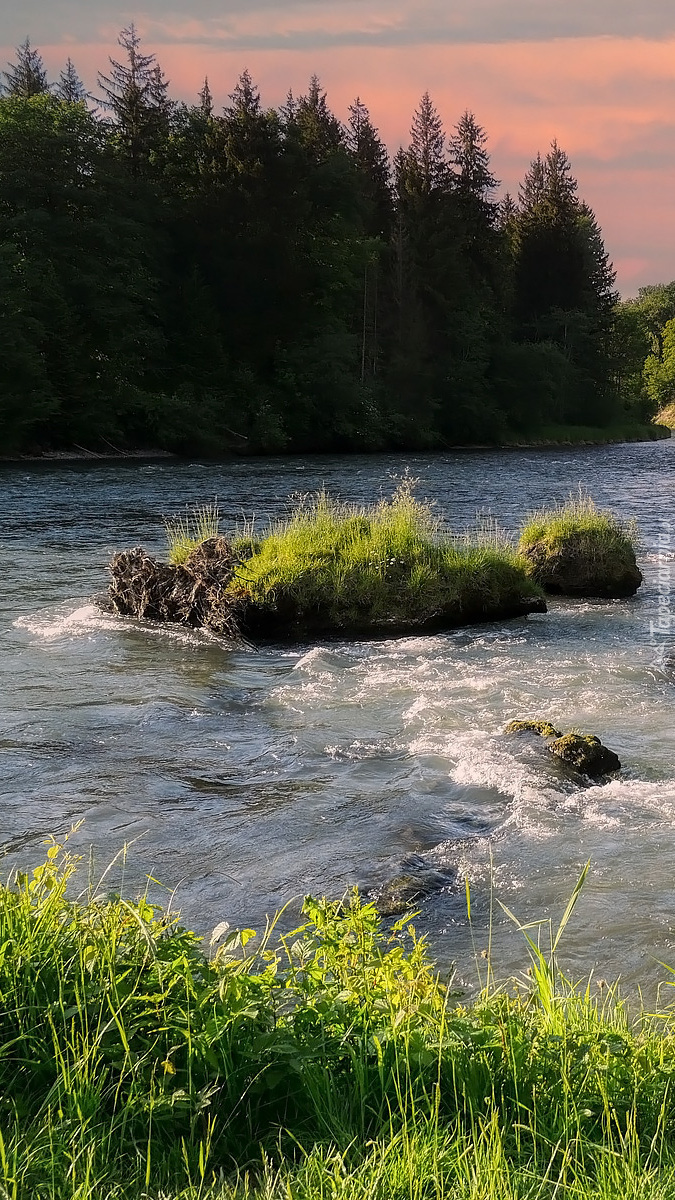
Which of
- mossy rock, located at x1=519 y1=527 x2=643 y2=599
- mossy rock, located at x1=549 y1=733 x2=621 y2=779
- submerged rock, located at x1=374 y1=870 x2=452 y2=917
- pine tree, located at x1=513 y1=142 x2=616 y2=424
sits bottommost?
submerged rock, located at x1=374 y1=870 x2=452 y2=917

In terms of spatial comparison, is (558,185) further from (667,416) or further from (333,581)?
(333,581)

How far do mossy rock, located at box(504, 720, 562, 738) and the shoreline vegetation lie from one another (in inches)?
196

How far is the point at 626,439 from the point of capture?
8025 cm

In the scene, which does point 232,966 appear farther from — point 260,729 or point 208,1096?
point 260,729

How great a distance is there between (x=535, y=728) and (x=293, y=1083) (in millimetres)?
6102

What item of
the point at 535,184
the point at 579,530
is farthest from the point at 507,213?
the point at 579,530

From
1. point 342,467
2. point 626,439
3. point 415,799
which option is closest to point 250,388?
point 342,467

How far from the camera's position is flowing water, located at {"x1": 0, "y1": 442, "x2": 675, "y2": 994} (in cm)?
635

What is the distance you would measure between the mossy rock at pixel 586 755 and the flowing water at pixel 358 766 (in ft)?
0.60

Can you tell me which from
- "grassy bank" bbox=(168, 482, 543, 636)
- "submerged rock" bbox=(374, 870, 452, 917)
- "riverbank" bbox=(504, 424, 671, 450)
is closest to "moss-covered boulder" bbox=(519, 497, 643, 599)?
"grassy bank" bbox=(168, 482, 543, 636)

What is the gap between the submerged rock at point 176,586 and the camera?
14484 millimetres

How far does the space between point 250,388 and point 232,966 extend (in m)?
56.1

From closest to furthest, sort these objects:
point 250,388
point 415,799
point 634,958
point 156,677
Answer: point 634,958 < point 415,799 < point 156,677 < point 250,388

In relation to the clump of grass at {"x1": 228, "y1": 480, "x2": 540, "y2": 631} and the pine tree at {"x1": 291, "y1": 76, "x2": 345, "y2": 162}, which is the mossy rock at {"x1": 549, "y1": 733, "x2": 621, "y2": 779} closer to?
the clump of grass at {"x1": 228, "y1": 480, "x2": 540, "y2": 631}
